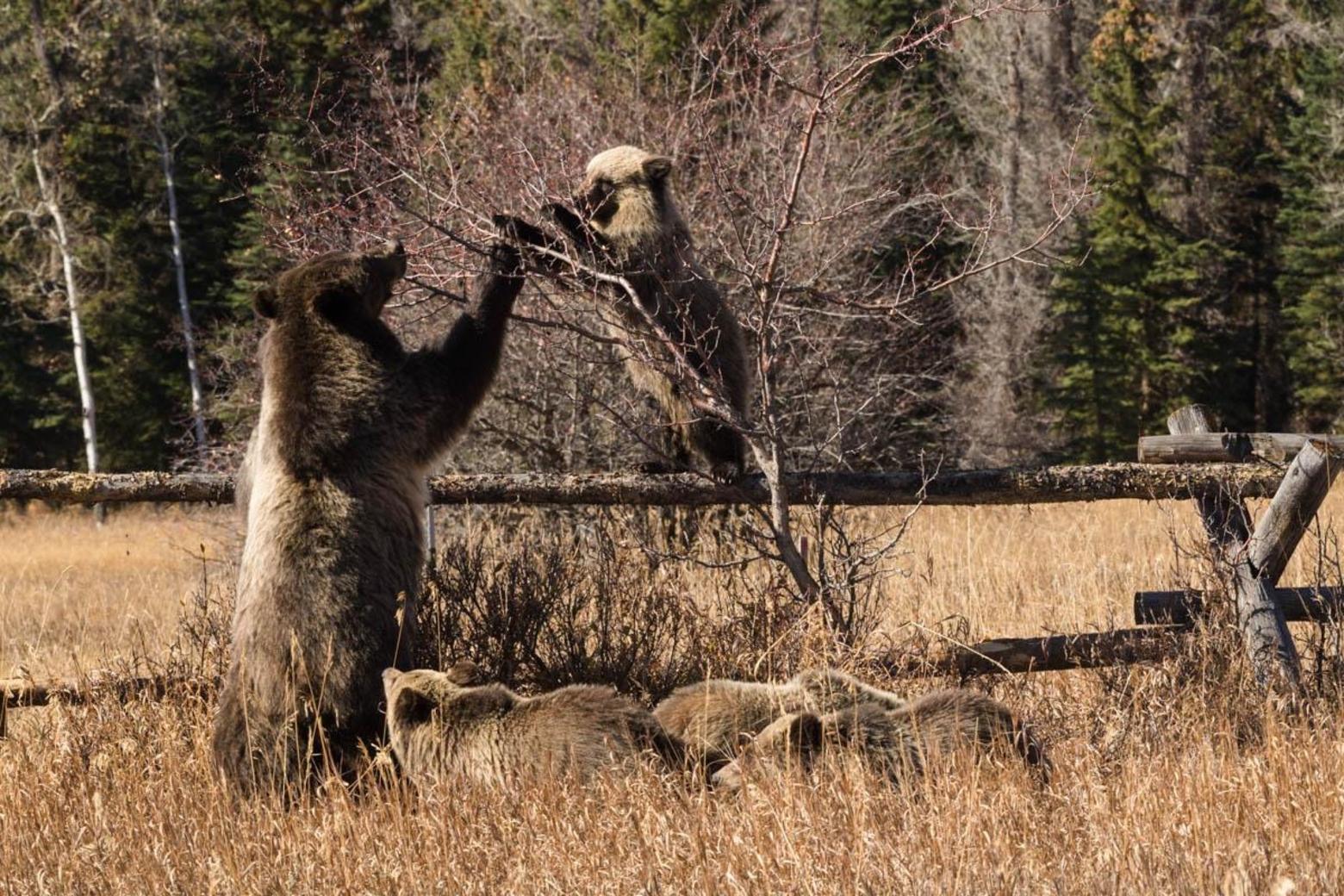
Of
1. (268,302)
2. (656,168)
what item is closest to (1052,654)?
(656,168)

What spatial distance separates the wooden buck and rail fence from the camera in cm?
642

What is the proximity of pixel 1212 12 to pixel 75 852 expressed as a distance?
38.0 m

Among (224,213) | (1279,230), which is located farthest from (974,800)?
(1279,230)

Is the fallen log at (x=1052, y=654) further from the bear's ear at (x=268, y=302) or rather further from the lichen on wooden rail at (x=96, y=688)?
the lichen on wooden rail at (x=96, y=688)

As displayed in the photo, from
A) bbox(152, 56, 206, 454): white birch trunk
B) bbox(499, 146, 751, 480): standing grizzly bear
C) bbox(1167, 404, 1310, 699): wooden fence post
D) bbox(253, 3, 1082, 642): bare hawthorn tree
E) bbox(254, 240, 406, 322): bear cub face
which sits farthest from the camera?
bbox(152, 56, 206, 454): white birch trunk

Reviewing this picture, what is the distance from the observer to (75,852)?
4695 mm

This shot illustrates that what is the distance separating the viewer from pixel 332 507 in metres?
5.60

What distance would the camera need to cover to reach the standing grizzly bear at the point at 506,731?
4891 mm

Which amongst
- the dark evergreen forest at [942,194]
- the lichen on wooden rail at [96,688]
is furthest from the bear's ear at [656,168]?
the dark evergreen forest at [942,194]

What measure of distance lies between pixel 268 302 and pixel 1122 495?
3903mm

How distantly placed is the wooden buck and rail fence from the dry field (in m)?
0.18

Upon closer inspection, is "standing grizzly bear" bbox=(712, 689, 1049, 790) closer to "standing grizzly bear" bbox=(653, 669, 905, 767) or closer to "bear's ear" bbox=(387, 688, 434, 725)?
"standing grizzly bear" bbox=(653, 669, 905, 767)

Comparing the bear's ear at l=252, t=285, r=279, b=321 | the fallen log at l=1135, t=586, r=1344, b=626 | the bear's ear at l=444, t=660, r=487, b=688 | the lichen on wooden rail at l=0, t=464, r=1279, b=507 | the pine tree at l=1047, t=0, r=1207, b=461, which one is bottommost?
the bear's ear at l=444, t=660, r=487, b=688

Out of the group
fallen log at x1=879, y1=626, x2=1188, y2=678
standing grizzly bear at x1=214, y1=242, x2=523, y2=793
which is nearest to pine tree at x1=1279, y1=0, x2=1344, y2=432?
fallen log at x1=879, y1=626, x2=1188, y2=678
